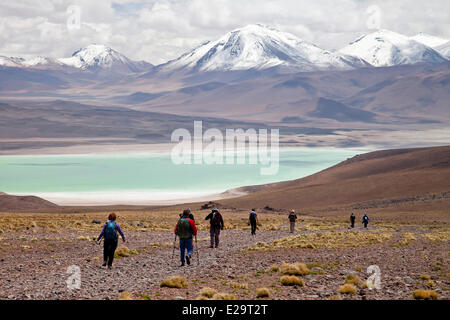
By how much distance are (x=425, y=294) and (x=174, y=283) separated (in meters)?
4.40

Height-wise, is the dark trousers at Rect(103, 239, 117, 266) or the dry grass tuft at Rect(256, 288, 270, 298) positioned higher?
the dark trousers at Rect(103, 239, 117, 266)

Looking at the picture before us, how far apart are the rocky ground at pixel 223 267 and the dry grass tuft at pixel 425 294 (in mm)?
160

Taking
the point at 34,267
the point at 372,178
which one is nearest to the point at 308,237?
the point at 34,267

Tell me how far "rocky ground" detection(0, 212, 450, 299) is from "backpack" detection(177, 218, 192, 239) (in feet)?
2.32

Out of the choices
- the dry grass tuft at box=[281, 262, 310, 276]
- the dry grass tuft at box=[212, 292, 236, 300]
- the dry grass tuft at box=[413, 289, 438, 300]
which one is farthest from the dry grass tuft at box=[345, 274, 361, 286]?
the dry grass tuft at box=[212, 292, 236, 300]

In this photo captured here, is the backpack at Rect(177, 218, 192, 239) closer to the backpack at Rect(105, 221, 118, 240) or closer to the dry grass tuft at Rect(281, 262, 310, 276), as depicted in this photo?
the backpack at Rect(105, 221, 118, 240)

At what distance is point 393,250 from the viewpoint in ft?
57.7

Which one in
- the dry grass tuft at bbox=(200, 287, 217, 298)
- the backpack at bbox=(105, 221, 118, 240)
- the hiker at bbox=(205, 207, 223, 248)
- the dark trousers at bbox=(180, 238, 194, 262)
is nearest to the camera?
the dry grass tuft at bbox=(200, 287, 217, 298)

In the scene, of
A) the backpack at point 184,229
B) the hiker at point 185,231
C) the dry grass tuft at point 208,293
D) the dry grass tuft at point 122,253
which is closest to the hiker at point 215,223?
the dry grass tuft at point 122,253

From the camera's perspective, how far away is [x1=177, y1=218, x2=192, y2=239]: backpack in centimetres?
1366

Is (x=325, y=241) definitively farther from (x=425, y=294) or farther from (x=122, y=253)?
(x=425, y=294)

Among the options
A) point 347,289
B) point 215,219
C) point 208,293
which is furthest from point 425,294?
point 215,219

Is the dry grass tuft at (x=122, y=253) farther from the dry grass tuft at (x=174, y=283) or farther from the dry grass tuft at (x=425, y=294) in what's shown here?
the dry grass tuft at (x=425, y=294)
